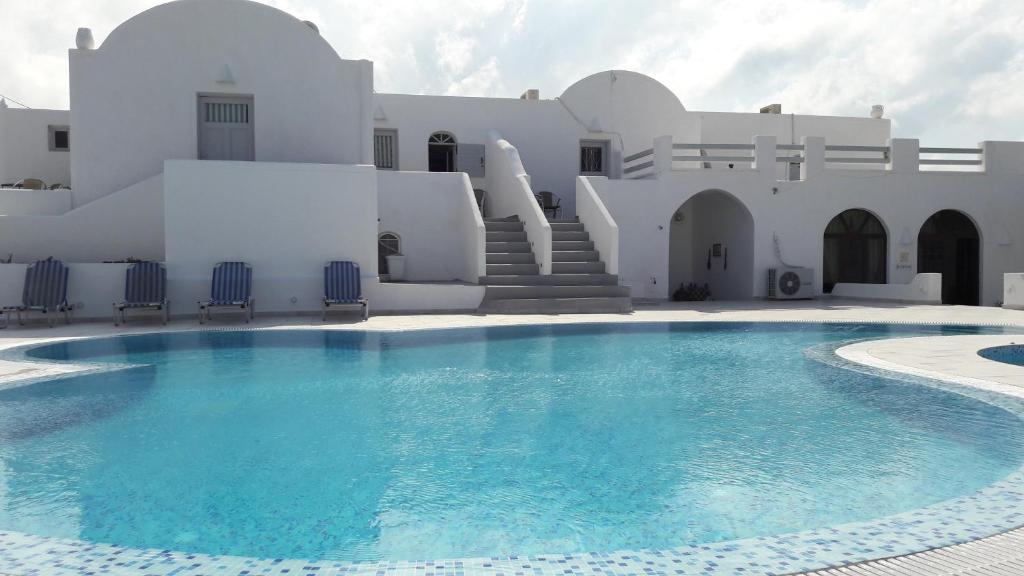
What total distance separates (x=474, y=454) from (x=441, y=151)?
57.7 ft

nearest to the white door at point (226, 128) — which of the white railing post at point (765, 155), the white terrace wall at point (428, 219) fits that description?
the white terrace wall at point (428, 219)

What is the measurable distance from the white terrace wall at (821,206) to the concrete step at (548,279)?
2.78 metres

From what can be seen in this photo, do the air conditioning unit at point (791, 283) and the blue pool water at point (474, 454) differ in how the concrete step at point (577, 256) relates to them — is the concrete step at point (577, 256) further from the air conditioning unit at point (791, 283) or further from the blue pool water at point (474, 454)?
the blue pool water at point (474, 454)

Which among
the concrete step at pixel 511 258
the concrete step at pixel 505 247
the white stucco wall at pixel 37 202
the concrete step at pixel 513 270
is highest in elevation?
the white stucco wall at pixel 37 202

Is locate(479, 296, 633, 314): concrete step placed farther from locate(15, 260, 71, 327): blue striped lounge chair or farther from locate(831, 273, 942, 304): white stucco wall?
locate(15, 260, 71, 327): blue striped lounge chair

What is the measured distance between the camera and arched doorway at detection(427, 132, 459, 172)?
21.2m

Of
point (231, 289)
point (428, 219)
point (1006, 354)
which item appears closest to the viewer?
point (1006, 354)

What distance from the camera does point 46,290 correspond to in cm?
1295

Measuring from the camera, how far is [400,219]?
17625 mm

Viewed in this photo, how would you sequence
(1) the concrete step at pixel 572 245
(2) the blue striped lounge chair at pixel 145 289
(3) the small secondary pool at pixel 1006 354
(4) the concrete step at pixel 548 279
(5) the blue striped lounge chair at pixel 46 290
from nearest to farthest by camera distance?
1. (3) the small secondary pool at pixel 1006 354
2. (5) the blue striped lounge chair at pixel 46 290
3. (2) the blue striped lounge chair at pixel 145 289
4. (4) the concrete step at pixel 548 279
5. (1) the concrete step at pixel 572 245

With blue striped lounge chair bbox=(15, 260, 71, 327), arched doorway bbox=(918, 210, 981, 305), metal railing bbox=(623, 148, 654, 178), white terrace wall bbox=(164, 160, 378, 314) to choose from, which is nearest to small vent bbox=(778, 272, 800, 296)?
metal railing bbox=(623, 148, 654, 178)

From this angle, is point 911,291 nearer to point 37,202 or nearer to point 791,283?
point 791,283

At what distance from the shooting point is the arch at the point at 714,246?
774 inches

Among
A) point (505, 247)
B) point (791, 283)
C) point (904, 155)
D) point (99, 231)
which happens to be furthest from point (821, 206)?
point (99, 231)
